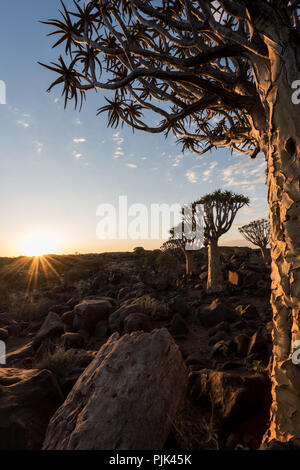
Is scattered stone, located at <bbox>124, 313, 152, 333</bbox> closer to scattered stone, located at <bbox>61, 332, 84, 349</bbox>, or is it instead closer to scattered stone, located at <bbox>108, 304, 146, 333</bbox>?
scattered stone, located at <bbox>108, 304, 146, 333</bbox>

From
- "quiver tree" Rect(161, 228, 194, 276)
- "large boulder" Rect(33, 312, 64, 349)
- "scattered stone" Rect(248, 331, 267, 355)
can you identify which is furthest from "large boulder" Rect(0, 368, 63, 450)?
"quiver tree" Rect(161, 228, 194, 276)

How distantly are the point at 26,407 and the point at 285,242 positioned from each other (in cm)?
400

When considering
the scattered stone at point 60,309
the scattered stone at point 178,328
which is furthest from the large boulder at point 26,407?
the scattered stone at point 60,309

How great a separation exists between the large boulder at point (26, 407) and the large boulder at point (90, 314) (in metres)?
3.86

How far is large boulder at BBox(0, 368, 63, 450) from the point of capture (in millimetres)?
2727

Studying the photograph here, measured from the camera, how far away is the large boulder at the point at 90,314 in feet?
25.4

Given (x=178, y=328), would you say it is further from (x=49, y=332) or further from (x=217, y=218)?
(x=217, y=218)

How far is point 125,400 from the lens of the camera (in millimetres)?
2588

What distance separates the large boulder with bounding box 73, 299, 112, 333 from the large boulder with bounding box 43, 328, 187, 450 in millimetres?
4502

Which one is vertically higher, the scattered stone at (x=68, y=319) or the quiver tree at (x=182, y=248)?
the quiver tree at (x=182, y=248)

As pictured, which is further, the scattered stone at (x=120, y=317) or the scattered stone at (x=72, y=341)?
the scattered stone at (x=120, y=317)

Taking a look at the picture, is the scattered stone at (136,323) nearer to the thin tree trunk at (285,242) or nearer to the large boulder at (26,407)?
the large boulder at (26,407)

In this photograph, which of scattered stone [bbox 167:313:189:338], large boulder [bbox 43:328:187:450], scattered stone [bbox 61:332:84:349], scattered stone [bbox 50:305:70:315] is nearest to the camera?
large boulder [bbox 43:328:187:450]
